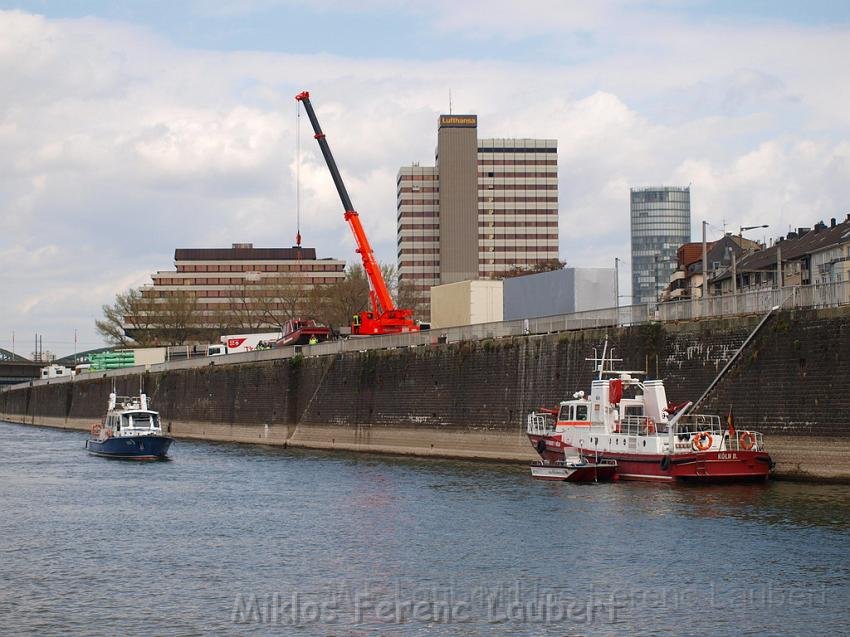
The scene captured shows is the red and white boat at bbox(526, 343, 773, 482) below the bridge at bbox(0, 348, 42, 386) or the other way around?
below

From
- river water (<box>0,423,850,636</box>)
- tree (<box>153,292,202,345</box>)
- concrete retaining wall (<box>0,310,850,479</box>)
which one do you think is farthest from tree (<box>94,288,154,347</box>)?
river water (<box>0,423,850,636</box>)

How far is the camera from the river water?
87.1ft

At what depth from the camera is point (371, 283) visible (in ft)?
297

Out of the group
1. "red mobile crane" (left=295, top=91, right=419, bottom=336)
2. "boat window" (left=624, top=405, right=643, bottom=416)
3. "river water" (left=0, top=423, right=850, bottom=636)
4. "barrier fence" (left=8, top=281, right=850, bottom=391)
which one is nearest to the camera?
"river water" (left=0, top=423, right=850, bottom=636)

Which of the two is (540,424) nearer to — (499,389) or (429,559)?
(499,389)

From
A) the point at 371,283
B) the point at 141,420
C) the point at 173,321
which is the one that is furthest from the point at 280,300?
the point at 141,420

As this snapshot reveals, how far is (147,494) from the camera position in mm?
52000

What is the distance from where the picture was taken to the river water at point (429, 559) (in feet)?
87.1

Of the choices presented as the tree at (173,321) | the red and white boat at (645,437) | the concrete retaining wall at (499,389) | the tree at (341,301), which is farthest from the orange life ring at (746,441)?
the tree at (173,321)

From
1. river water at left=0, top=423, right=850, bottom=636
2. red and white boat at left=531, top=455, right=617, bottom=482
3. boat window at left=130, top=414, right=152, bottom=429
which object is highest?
boat window at left=130, top=414, right=152, bottom=429

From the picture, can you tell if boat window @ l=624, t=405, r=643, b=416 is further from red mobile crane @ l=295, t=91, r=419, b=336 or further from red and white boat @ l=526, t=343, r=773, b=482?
red mobile crane @ l=295, t=91, r=419, b=336

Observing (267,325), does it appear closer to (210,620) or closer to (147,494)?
(147,494)

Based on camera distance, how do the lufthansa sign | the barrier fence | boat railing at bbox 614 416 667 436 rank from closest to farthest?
the barrier fence, boat railing at bbox 614 416 667 436, the lufthansa sign

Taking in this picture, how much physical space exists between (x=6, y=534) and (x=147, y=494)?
41.3ft
